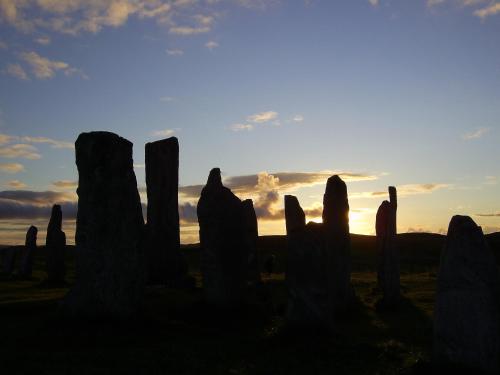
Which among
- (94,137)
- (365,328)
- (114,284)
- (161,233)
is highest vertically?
(94,137)

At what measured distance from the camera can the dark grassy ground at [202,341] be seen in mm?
13031

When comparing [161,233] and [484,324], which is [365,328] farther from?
[161,233]

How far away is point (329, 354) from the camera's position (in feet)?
47.2

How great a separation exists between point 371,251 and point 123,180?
5630cm

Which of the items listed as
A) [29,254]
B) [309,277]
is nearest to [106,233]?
[309,277]

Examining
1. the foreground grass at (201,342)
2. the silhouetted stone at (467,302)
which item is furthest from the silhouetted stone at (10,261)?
the silhouetted stone at (467,302)

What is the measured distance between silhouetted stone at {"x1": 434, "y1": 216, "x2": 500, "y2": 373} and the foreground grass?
1.56 meters

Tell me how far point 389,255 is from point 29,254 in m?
23.6

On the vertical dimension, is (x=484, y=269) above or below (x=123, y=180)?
below

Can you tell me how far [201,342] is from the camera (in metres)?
15.9

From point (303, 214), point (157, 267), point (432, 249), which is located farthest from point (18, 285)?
point (432, 249)

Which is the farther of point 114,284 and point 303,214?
point 303,214

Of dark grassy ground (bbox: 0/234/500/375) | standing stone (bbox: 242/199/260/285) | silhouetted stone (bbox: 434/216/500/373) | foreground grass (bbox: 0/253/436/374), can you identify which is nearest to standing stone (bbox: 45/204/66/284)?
dark grassy ground (bbox: 0/234/500/375)

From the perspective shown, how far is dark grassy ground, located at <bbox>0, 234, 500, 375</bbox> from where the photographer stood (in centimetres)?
1303
